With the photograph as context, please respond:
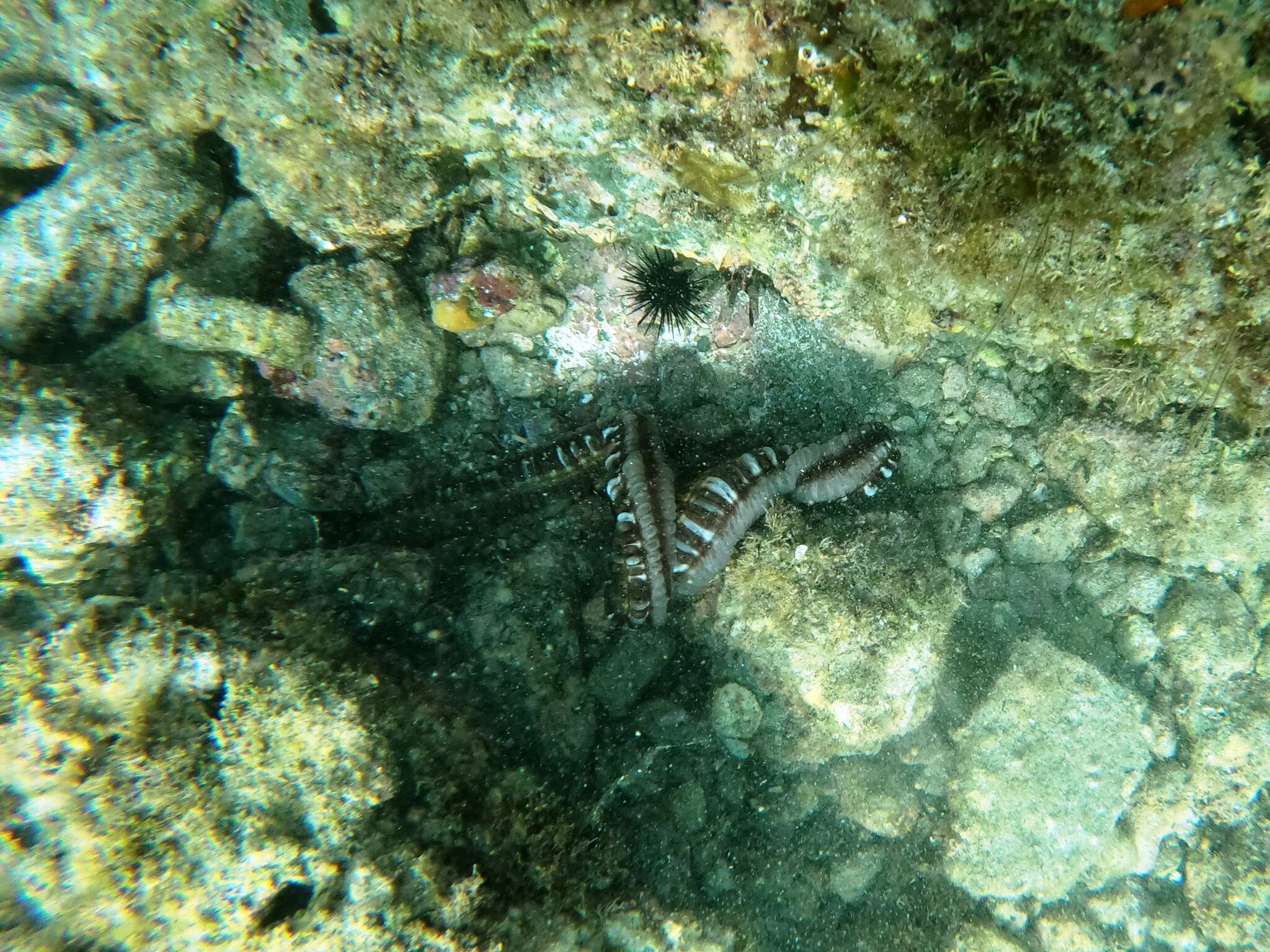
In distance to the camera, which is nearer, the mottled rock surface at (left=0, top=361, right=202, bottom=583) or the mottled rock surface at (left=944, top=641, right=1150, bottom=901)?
the mottled rock surface at (left=0, top=361, right=202, bottom=583)

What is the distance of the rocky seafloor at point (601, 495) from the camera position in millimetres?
3061

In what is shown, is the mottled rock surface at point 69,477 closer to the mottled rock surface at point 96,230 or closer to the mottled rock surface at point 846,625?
the mottled rock surface at point 96,230

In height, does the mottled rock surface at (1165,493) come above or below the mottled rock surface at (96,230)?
above

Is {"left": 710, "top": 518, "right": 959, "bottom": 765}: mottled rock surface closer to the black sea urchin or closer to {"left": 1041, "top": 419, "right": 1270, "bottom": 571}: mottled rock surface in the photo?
{"left": 1041, "top": 419, "right": 1270, "bottom": 571}: mottled rock surface

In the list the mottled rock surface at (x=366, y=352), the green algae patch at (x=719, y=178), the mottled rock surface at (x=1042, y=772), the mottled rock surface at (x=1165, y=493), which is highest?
the green algae patch at (x=719, y=178)

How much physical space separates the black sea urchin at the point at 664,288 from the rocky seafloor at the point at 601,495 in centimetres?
18

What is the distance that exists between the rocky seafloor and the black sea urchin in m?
0.18

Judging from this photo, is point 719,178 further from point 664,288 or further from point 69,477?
point 69,477

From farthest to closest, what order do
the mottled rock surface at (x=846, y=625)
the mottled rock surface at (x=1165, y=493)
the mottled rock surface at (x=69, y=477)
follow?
the mottled rock surface at (x=846, y=625) → the mottled rock surface at (x=1165, y=493) → the mottled rock surface at (x=69, y=477)

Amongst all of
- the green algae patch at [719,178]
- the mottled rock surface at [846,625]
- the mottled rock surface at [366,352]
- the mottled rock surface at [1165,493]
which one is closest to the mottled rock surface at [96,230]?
the mottled rock surface at [366,352]

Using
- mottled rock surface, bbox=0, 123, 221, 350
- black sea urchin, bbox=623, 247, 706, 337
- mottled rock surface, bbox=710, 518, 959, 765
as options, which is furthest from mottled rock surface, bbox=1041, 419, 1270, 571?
mottled rock surface, bbox=0, 123, 221, 350

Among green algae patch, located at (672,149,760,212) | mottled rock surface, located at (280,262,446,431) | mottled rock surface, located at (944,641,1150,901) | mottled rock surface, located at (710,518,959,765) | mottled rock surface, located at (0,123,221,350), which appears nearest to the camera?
green algae patch, located at (672,149,760,212)

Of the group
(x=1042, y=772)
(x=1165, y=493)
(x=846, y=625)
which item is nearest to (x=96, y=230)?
(x=846, y=625)

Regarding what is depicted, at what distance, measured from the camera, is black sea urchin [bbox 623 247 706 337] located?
462 centimetres
